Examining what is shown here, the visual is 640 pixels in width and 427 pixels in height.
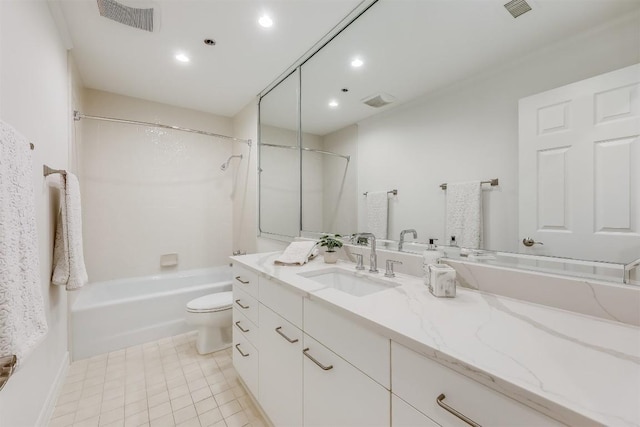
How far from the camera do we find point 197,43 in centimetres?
191

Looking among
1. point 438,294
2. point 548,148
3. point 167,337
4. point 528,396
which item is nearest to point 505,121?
A: point 548,148

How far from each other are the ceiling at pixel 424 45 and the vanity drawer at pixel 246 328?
1447mm

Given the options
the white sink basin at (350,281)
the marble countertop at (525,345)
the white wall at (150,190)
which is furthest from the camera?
the white wall at (150,190)

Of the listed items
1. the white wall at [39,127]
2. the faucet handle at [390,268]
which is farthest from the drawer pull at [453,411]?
the white wall at [39,127]

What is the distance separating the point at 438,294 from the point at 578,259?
476 millimetres

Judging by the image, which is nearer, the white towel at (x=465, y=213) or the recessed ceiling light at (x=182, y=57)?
the white towel at (x=465, y=213)

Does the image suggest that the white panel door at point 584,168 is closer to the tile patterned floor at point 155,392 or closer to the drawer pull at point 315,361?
the drawer pull at point 315,361

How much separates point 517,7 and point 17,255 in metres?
2.06

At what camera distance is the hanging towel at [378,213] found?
1.57m

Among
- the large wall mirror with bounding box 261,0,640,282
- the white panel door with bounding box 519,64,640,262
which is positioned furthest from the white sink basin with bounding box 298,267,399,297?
the white panel door with bounding box 519,64,640,262

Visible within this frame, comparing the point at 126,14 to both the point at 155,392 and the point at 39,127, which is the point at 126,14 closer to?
the point at 39,127

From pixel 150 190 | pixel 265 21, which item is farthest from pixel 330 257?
pixel 150 190

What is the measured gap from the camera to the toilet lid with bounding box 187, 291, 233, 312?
212 centimetres

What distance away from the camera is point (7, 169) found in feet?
2.80
